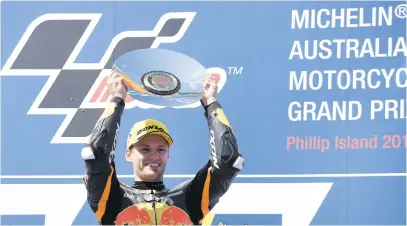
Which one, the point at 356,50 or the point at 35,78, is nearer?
the point at 356,50

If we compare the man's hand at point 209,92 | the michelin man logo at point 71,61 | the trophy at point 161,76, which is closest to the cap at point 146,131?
the trophy at point 161,76

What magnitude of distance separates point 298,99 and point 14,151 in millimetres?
1492

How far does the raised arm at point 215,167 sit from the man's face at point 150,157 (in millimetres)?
172

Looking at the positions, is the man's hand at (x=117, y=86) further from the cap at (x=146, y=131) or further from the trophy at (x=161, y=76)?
the cap at (x=146, y=131)

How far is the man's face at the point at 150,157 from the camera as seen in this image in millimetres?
3217

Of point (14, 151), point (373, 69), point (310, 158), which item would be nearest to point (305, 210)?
point (310, 158)

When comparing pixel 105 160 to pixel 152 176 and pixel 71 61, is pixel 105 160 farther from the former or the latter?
pixel 71 61

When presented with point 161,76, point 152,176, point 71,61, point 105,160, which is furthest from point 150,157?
point 71,61

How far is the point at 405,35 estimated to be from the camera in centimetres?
370

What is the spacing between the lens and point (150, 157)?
3217mm

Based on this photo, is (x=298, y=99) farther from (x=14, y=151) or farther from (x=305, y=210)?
(x=14, y=151)

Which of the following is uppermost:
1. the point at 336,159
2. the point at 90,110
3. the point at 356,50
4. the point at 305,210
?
the point at 356,50

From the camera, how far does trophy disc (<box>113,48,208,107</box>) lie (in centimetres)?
323

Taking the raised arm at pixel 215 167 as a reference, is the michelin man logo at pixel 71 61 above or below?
above
